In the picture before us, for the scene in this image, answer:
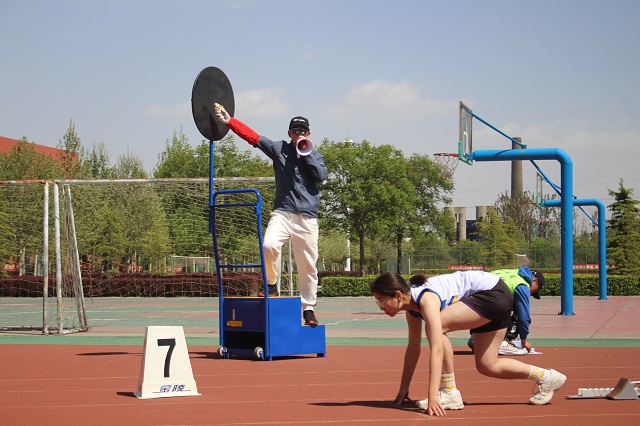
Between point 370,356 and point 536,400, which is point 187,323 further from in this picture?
point 536,400

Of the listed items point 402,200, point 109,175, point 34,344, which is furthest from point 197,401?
point 109,175

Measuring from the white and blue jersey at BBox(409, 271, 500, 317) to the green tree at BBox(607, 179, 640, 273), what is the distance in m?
35.5

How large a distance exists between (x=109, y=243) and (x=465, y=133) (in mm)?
12273

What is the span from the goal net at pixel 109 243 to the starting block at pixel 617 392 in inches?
325

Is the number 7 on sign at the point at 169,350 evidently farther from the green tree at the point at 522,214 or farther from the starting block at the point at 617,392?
the green tree at the point at 522,214

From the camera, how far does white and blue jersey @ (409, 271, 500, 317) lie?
636 centimetres

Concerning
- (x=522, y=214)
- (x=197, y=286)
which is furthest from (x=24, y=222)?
(x=522, y=214)

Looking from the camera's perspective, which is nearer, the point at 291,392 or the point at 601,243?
the point at 291,392

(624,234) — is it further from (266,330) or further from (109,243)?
(266,330)

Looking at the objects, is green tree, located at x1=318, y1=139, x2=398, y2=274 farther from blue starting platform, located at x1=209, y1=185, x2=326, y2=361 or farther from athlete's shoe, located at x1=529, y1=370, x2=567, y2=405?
athlete's shoe, located at x1=529, y1=370, x2=567, y2=405

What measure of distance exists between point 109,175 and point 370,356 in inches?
1982

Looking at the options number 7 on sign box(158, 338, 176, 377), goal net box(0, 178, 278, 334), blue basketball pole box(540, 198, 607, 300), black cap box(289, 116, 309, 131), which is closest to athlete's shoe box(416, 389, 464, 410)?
number 7 on sign box(158, 338, 176, 377)

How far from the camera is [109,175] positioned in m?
58.5

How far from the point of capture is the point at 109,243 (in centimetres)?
2834
